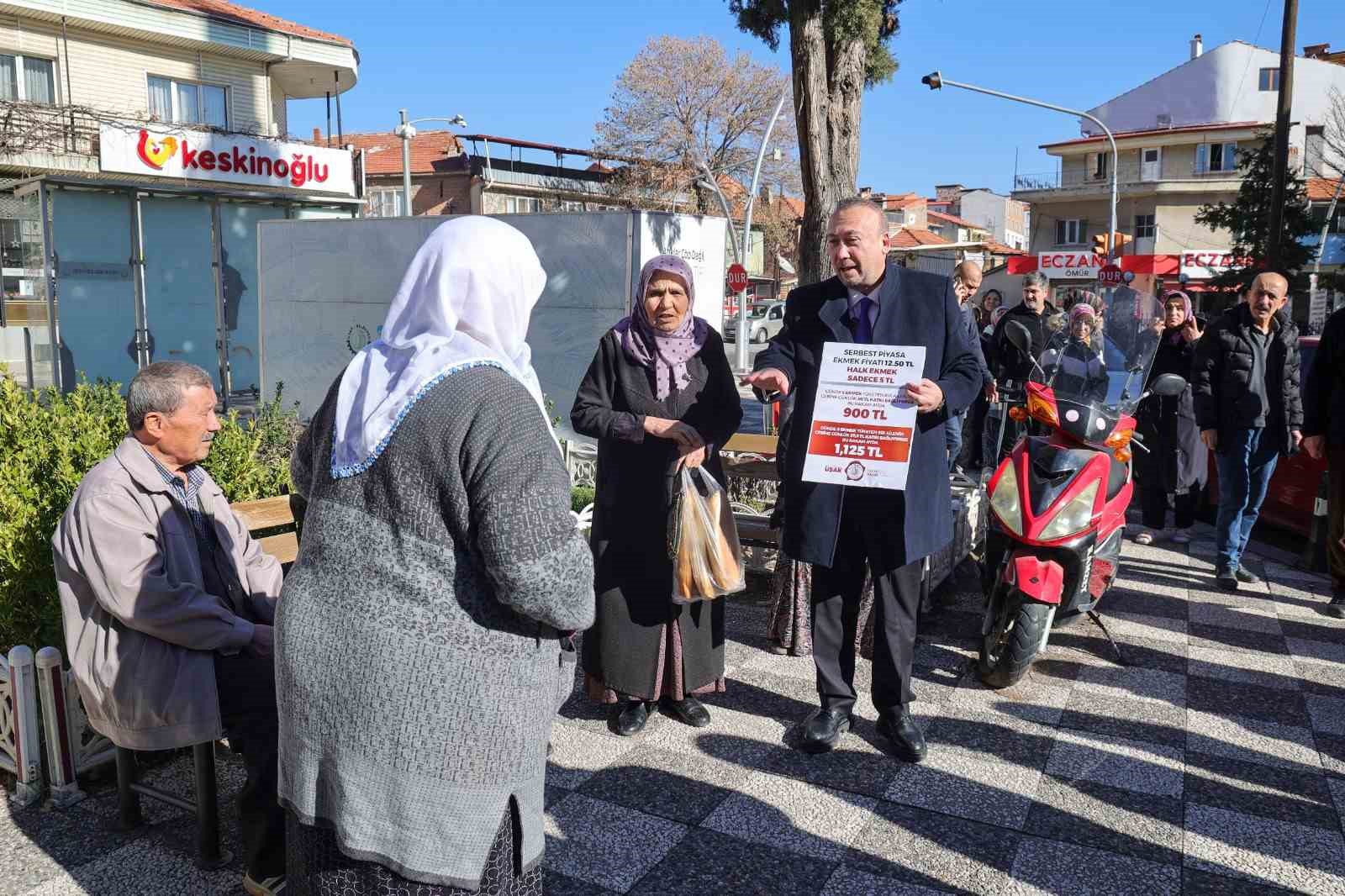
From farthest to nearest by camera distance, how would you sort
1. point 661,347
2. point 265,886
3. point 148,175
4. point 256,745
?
point 148,175
point 661,347
point 256,745
point 265,886

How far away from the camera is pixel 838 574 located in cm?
403

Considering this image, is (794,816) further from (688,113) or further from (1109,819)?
(688,113)

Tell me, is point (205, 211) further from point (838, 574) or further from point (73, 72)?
point (838, 574)

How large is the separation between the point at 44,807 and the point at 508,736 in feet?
8.04

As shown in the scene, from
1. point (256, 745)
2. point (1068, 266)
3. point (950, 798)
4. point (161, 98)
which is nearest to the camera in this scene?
point (256, 745)

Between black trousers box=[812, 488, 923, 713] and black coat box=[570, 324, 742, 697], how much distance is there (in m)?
0.56

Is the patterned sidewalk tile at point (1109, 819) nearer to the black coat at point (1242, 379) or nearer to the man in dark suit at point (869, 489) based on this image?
the man in dark suit at point (869, 489)

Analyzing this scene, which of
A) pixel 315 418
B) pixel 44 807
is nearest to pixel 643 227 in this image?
pixel 44 807

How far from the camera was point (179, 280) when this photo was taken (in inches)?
630

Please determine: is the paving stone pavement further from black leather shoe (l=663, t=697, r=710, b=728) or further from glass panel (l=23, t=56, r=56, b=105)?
glass panel (l=23, t=56, r=56, b=105)

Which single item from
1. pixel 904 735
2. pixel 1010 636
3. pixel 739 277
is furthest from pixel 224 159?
pixel 904 735

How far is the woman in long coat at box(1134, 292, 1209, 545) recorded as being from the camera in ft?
25.6

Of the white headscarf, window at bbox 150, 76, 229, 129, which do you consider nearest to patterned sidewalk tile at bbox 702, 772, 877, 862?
the white headscarf

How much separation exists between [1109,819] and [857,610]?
1.10m
